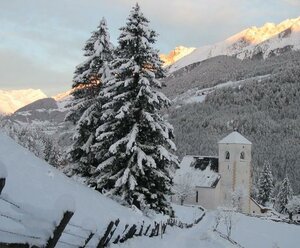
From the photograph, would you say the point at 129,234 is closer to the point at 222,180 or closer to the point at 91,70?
the point at 91,70

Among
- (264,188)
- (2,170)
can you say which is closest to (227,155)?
(264,188)

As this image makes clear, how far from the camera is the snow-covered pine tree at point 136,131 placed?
22609 mm

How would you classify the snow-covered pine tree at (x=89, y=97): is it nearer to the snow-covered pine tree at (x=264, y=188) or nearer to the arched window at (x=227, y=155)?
the arched window at (x=227, y=155)

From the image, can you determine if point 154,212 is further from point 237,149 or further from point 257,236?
point 237,149

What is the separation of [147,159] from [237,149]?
64.1m

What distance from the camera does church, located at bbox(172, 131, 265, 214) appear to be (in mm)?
80812

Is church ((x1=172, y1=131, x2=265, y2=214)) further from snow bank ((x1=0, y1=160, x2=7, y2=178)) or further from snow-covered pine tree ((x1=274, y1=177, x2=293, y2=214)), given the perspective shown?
snow bank ((x1=0, y1=160, x2=7, y2=178))

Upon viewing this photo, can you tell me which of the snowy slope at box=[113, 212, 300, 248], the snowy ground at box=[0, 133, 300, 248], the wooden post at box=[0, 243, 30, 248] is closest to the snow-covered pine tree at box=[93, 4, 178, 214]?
the snowy ground at box=[0, 133, 300, 248]

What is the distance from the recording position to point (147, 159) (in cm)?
2238

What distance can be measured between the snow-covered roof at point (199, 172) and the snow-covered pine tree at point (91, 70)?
5372 cm

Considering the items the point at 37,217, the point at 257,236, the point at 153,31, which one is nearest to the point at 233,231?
the point at 257,236

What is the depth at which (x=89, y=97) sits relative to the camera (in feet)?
92.8

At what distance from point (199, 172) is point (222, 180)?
13.9 ft

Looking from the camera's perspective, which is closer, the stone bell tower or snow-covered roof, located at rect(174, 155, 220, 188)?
snow-covered roof, located at rect(174, 155, 220, 188)
